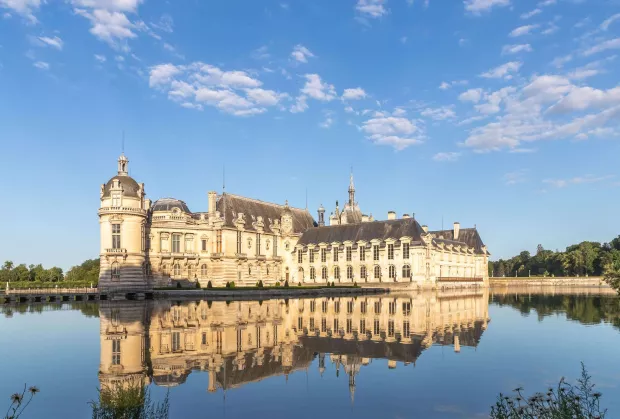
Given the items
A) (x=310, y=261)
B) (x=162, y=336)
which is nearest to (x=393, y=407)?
(x=162, y=336)

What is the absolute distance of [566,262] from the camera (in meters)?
120

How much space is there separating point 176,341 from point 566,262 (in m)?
119

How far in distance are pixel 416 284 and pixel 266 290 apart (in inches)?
923

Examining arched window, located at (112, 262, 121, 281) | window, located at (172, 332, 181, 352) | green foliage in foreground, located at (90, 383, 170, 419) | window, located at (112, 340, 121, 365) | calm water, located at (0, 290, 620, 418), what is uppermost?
arched window, located at (112, 262, 121, 281)

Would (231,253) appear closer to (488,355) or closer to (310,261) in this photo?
(310,261)

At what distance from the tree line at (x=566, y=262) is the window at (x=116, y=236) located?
88.0 metres

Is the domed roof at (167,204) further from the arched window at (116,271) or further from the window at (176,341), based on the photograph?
the window at (176,341)

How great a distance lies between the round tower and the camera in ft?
178

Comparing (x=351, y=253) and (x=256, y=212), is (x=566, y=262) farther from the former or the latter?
(x=256, y=212)

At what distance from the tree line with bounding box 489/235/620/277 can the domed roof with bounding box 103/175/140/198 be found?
285ft

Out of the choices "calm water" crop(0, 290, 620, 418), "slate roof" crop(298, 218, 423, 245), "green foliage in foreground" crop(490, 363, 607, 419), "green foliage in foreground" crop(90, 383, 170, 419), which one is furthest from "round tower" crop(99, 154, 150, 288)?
"green foliage in foreground" crop(490, 363, 607, 419)

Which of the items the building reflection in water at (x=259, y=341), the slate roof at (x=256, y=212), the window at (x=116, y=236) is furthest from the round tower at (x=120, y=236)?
the building reflection in water at (x=259, y=341)

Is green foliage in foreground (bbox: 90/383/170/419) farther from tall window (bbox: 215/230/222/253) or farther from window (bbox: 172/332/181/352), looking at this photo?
tall window (bbox: 215/230/222/253)

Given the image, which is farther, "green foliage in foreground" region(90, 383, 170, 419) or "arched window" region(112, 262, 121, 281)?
"arched window" region(112, 262, 121, 281)
